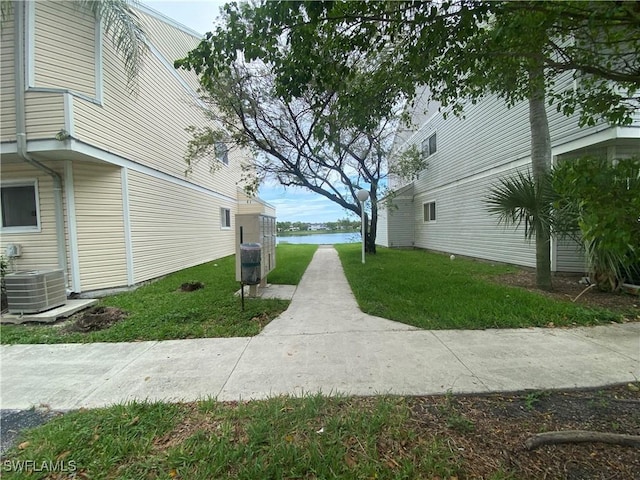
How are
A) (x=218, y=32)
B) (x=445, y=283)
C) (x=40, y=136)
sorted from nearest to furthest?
(x=218, y=32)
(x=40, y=136)
(x=445, y=283)

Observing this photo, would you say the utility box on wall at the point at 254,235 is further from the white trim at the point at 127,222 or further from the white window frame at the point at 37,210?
the white window frame at the point at 37,210

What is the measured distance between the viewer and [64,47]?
6.21 meters

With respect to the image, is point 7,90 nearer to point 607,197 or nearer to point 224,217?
point 607,197

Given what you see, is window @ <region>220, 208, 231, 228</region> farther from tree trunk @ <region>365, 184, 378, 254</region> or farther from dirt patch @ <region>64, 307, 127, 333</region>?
dirt patch @ <region>64, 307, 127, 333</region>

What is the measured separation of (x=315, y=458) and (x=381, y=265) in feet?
29.1

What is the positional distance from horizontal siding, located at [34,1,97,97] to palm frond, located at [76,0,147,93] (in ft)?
1.01

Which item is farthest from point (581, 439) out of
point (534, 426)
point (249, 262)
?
point (249, 262)

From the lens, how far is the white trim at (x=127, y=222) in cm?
725

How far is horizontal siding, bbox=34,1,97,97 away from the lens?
5.97 metres

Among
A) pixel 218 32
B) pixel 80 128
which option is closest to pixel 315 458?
pixel 218 32

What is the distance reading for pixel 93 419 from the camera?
8.10 ft

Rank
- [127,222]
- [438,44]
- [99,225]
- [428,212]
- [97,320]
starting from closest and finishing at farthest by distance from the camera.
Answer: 1. [438,44]
2. [97,320]
3. [99,225]
4. [127,222]
5. [428,212]

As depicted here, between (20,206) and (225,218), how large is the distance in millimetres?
9005

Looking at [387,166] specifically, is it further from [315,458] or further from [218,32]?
[315,458]
